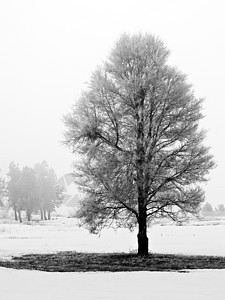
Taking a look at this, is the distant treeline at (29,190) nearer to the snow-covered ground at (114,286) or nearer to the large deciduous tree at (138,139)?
the large deciduous tree at (138,139)

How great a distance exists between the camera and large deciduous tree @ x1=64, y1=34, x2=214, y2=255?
1844 cm

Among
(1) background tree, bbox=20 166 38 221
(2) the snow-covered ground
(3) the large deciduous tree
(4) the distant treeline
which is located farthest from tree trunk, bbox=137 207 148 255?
(1) background tree, bbox=20 166 38 221

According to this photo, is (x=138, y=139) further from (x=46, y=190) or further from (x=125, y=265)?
(x=46, y=190)

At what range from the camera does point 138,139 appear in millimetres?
18156

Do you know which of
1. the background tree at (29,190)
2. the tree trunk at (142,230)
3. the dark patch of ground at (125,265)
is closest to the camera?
the dark patch of ground at (125,265)

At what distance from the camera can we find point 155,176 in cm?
1803

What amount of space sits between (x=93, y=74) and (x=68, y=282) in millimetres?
11752

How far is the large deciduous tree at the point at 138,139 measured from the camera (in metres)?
18.4

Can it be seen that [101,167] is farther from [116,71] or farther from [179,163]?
[116,71]

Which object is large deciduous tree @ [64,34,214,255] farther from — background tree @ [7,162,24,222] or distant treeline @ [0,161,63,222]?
background tree @ [7,162,24,222]

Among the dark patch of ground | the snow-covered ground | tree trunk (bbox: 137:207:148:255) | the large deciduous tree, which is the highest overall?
the large deciduous tree

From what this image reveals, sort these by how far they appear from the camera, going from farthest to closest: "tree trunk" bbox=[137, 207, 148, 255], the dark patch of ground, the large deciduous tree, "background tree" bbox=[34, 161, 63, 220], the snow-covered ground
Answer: "background tree" bbox=[34, 161, 63, 220] → "tree trunk" bbox=[137, 207, 148, 255] → the large deciduous tree → the dark patch of ground → the snow-covered ground

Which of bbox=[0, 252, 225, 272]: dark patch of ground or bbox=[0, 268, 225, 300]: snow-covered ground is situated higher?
bbox=[0, 268, 225, 300]: snow-covered ground

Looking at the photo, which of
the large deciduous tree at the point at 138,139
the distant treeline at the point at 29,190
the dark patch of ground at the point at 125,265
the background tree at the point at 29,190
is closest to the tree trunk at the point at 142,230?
the large deciduous tree at the point at 138,139
